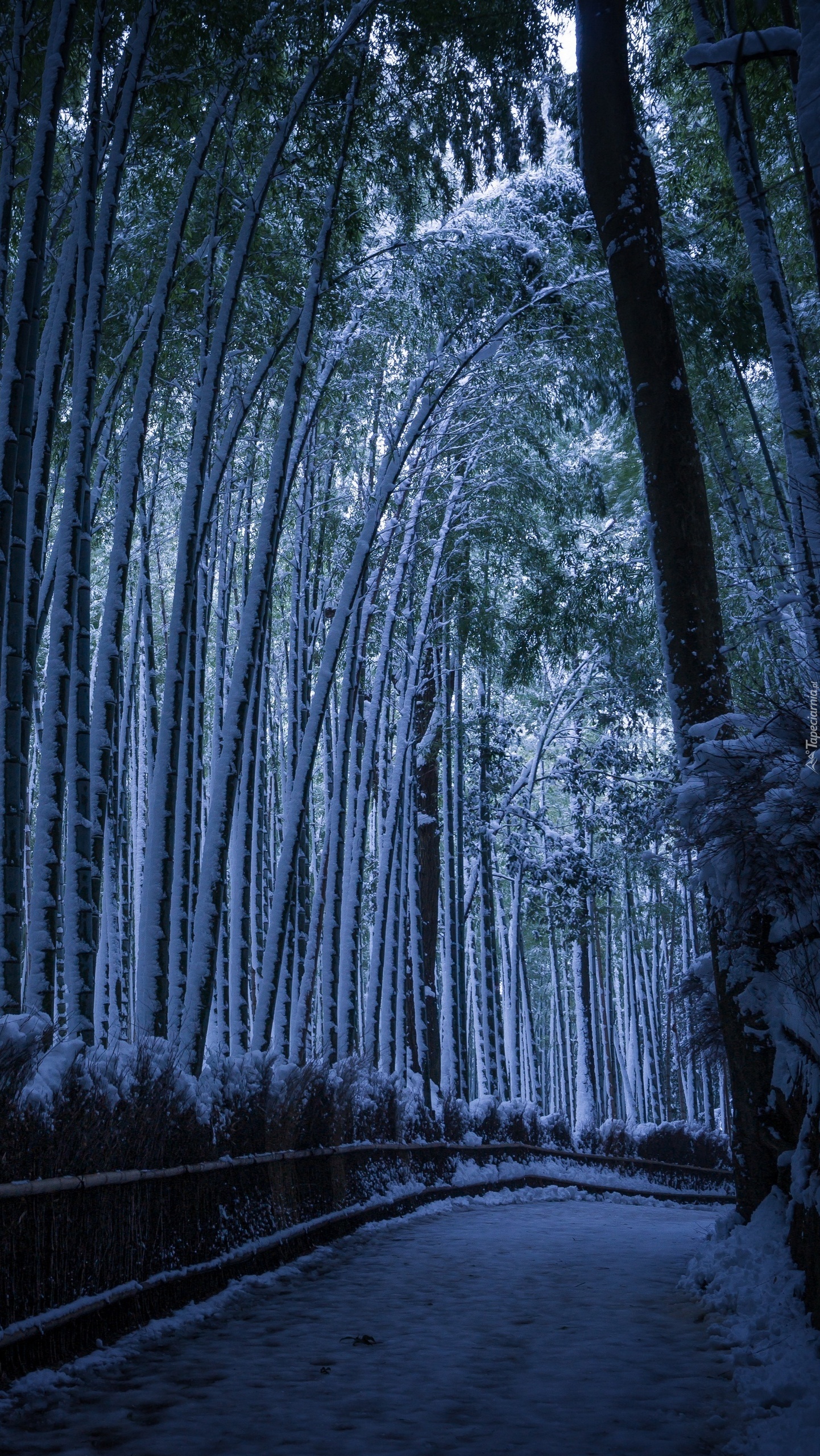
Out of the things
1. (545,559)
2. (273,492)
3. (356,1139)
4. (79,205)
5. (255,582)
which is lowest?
(356,1139)

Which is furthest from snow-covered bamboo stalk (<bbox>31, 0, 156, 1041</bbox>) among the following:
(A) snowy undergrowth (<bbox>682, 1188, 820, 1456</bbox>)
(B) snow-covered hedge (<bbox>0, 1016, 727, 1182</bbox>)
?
(A) snowy undergrowth (<bbox>682, 1188, 820, 1456</bbox>)

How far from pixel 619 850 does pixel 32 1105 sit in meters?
15.6

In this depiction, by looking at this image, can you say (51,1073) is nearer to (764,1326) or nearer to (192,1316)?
(192,1316)

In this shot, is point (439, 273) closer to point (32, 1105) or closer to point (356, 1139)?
point (356, 1139)

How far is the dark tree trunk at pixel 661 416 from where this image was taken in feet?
15.2

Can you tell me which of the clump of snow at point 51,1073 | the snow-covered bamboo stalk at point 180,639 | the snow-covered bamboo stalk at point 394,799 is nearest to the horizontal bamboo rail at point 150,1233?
the clump of snow at point 51,1073

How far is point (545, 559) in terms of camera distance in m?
12.4

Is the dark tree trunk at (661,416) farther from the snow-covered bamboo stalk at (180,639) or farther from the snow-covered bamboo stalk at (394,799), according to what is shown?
the snow-covered bamboo stalk at (394,799)

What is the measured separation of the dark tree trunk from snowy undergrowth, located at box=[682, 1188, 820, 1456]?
42 centimetres

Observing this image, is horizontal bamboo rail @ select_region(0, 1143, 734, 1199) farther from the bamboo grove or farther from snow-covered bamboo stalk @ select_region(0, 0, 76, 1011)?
→ snow-covered bamboo stalk @ select_region(0, 0, 76, 1011)

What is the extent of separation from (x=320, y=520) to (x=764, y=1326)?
8800 millimetres

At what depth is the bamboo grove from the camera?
4.73 m

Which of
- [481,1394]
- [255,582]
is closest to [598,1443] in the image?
[481,1394]

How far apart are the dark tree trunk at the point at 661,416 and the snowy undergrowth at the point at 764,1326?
42 centimetres
